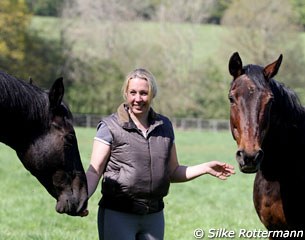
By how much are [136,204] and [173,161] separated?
0.59 m

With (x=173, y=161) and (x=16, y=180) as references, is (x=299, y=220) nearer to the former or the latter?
(x=173, y=161)

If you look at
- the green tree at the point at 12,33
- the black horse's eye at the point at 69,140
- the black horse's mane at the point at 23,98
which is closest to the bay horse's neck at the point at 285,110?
the black horse's eye at the point at 69,140

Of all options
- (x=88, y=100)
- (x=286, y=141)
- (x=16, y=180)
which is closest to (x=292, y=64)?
(x=88, y=100)

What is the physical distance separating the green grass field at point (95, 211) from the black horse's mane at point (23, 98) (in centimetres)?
346

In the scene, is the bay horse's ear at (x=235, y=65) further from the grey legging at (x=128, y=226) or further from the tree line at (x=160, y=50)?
the tree line at (x=160, y=50)

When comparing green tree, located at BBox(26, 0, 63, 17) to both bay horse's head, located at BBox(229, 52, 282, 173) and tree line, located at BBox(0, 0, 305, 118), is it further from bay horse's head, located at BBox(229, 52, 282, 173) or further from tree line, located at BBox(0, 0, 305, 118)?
bay horse's head, located at BBox(229, 52, 282, 173)

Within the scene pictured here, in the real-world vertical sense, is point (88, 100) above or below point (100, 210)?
below

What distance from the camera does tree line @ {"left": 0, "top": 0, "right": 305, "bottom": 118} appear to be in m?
49.3

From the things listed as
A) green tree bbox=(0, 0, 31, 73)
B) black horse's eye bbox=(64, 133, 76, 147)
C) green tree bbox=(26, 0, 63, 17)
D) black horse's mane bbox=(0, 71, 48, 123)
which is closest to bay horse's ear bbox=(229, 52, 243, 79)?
black horse's eye bbox=(64, 133, 76, 147)

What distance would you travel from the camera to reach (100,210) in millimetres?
4707

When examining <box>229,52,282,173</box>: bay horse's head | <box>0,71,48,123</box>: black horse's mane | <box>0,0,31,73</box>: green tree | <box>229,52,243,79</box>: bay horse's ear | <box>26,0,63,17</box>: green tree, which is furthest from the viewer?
<box>26,0,63,17</box>: green tree

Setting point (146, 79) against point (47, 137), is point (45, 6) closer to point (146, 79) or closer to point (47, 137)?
point (146, 79)

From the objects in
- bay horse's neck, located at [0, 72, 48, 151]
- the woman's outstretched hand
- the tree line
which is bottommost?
the tree line

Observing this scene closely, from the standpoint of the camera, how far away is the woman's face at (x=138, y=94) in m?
4.61
